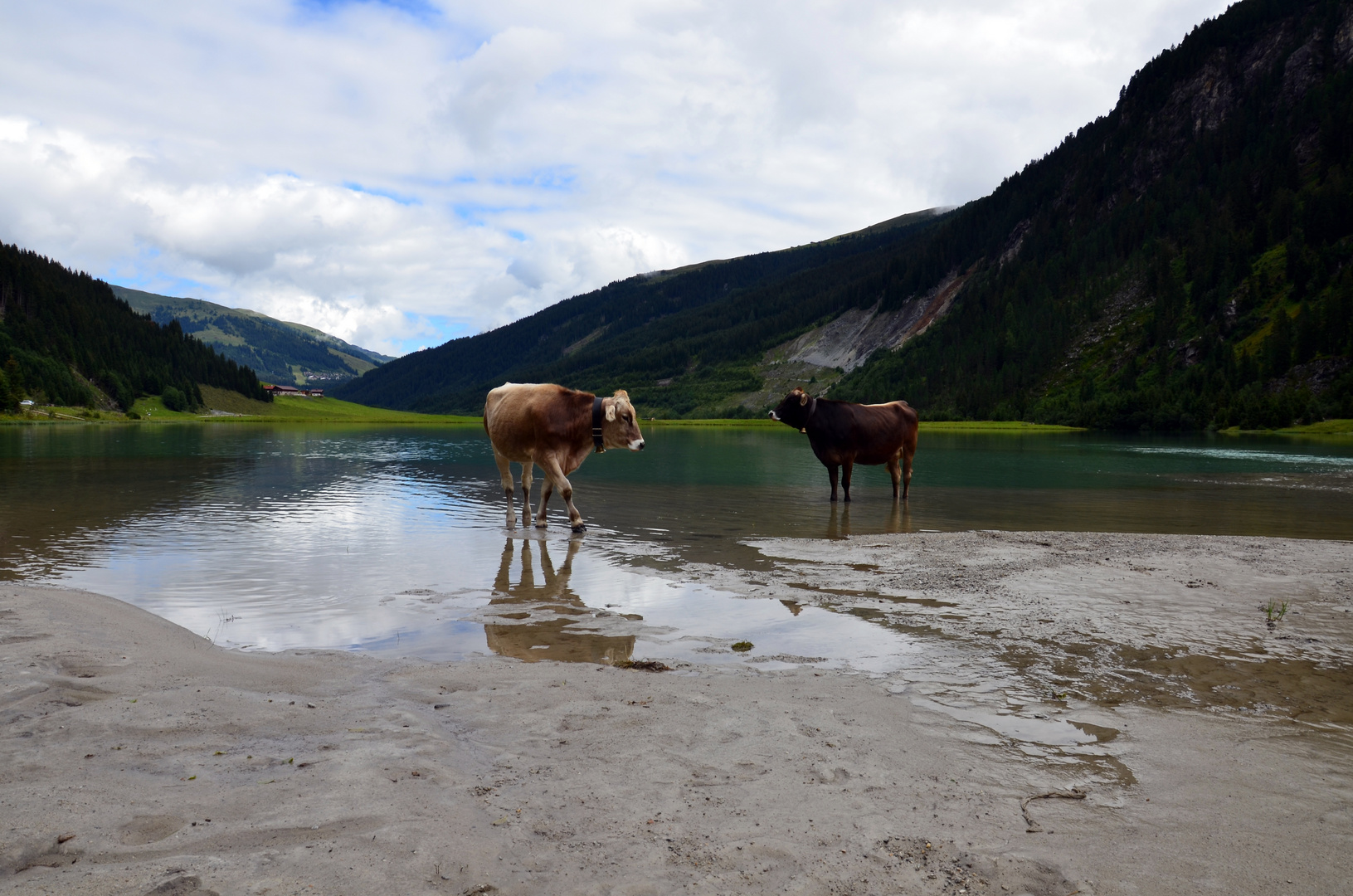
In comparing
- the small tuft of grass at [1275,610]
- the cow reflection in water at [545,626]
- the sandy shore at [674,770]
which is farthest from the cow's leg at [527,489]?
the small tuft of grass at [1275,610]

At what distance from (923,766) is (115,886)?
15.7 ft

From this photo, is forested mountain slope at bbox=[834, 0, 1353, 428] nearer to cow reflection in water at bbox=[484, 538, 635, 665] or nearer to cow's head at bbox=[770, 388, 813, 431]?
cow's head at bbox=[770, 388, 813, 431]

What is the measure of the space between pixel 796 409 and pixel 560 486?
999 centimetres

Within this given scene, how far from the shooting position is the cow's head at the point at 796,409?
2552 centimetres

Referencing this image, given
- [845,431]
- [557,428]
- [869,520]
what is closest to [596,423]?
[557,428]

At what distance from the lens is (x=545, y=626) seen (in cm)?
1020

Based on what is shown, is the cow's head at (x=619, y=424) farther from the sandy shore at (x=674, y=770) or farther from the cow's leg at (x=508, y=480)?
the sandy shore at (x=674, y=770)

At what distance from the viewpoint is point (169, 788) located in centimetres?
487

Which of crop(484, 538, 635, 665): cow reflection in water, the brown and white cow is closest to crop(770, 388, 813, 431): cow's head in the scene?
the brown and white cow

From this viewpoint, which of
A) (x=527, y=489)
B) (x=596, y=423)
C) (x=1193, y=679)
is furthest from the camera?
(x=527, y=489)

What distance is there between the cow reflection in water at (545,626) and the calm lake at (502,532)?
1.8 inches

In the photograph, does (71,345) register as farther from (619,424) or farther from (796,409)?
(619,424)

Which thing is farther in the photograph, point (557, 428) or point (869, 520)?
point (869, 520)

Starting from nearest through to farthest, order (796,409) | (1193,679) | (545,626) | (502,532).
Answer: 1. (1193,679)
2. (545,626)
3. (502,532)
4. (796,409)
